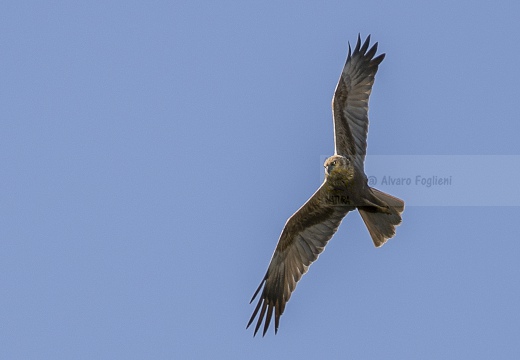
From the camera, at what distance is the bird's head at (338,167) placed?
11.7 m

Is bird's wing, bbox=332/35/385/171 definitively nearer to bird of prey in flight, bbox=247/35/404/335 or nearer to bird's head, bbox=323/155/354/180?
bird of prey in flight, bbox=247/35/404/335

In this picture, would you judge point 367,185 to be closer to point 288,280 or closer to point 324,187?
point 324,187

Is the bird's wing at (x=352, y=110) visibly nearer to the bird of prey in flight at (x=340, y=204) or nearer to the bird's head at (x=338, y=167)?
the bird of prey in flight at (x=340, y=204)

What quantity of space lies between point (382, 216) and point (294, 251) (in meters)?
1.50

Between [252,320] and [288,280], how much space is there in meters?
0.82

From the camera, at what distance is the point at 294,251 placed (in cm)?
1314

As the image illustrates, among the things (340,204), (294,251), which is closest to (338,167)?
A: (340,204)

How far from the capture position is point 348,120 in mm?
12547

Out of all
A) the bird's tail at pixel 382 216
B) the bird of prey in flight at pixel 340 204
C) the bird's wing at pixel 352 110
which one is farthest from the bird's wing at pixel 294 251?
the bird's wing at pixel 352 110

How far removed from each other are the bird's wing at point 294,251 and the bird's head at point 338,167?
0.95m

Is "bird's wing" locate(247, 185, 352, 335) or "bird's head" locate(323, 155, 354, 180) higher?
"bird's head" locate(323, 155, 354, 180)

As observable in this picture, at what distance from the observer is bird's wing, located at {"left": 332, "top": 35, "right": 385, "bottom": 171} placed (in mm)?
12391

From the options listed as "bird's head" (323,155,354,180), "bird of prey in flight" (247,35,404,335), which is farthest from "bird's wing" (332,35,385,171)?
"bird's head" (323,155,354,180)

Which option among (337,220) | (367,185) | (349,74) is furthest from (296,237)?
(349,74)
